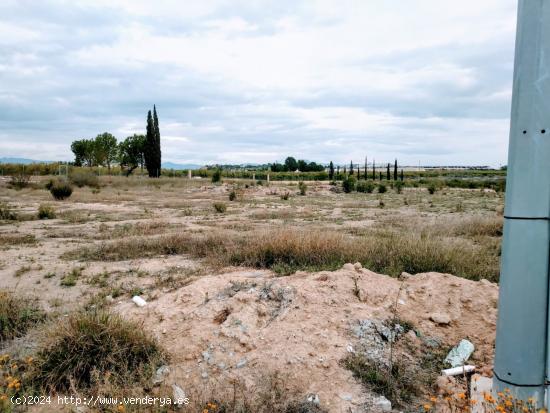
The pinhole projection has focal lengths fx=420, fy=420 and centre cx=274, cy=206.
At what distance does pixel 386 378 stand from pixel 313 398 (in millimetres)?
675

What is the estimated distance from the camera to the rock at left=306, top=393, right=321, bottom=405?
11.0ft

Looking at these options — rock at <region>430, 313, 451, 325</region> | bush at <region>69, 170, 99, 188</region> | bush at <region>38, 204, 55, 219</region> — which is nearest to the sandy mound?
rock at <region>430, 313, 451, 325</region>

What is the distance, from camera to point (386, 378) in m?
3.59

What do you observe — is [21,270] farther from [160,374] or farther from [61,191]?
[61,191]

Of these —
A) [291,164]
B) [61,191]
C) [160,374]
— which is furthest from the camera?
[291,164]

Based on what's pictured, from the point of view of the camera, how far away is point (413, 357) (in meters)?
4.03

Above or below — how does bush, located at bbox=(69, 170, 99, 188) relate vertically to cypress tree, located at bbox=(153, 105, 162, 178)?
below

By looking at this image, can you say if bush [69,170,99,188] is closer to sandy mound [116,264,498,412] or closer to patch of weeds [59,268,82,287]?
patch of weeds [59,268,82,287]

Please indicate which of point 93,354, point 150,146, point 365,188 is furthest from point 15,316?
point 150,146

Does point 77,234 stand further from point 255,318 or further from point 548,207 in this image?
point 548,207

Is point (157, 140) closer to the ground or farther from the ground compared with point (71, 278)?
farther from the ground

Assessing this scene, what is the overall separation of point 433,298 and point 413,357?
115cm

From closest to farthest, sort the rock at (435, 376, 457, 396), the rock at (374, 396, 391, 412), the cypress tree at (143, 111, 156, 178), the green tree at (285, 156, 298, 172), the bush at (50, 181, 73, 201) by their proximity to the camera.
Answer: the rock at (374, 396, 391, 412) < the rock at (435, 376, 457, 396) < the bush at (50, 181, 73, 201) < the cypress tree at (143, 111, 156, 178) < the green tree at (285, 156, 298, 172)

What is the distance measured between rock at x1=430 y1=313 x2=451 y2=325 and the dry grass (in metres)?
Result: 1.89
